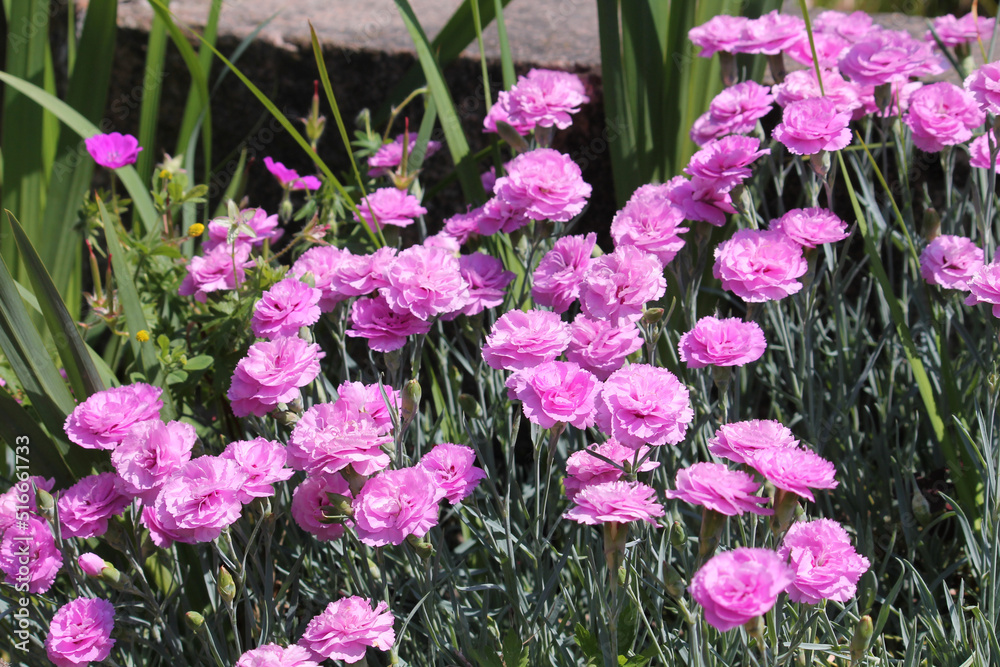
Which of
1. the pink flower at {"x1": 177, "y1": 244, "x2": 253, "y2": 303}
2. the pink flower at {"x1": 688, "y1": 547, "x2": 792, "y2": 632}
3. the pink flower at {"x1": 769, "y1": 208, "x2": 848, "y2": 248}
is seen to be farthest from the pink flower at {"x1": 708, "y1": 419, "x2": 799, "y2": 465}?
the pink flower at {"x1": 177, "y1": 244, "x2": 253, "y2": 303}

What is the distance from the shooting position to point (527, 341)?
2.95ft

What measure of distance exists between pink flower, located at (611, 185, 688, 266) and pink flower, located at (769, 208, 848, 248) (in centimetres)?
16

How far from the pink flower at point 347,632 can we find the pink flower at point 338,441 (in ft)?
0.54

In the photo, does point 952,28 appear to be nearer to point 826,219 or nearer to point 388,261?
point 826,219

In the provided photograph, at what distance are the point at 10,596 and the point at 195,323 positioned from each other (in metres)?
0.59

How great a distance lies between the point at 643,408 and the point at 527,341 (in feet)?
0.59

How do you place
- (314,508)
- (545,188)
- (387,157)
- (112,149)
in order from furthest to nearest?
(387,157) → (112,149) → (545,188) → (314,508)

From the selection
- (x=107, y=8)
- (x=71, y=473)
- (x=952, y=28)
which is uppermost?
(x=107, y=8)

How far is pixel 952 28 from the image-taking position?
153 centimetres

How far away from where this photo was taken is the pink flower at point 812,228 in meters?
1.06

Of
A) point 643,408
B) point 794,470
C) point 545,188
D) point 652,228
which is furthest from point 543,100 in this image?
point 794,470

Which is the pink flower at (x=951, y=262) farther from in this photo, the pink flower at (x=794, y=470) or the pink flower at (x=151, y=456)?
the pink flower at (x=151, y=456)

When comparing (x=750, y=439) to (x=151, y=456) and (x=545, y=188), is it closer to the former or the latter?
(x=545, y=188)

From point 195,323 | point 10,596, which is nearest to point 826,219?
point 195,323
